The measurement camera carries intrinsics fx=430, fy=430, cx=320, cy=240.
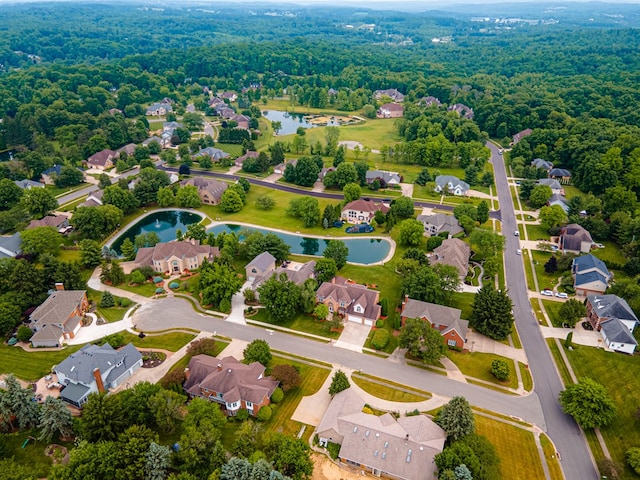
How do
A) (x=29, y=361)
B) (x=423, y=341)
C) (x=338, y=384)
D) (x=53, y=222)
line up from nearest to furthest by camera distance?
(x=338, y=384) < (x=423, y=341) < (x=29, y=361) < (x=53, y=222)

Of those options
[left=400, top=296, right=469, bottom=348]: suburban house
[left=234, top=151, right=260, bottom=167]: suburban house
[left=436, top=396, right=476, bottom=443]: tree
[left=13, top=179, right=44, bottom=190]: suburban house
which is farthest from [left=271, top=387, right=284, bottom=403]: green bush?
[left=13, top=179, right=44, bottom=190]: suburban house

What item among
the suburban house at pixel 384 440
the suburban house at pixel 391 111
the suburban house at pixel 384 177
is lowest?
the suburban house at pixel 391 111

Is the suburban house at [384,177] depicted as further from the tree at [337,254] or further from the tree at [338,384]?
the tree at [338,384]

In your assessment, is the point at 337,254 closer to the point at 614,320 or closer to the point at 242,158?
the point at 614,320

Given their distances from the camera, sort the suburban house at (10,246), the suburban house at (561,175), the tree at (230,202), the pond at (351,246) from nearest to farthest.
→ the suburban house at (10,246)
the pond at (351,246)
the tree at (230,202)
the suburban house at (561,175)

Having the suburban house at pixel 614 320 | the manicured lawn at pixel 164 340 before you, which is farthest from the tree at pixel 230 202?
the suburban house at pixel 614 320

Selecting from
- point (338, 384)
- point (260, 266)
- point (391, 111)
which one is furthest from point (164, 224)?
point (391, 111)

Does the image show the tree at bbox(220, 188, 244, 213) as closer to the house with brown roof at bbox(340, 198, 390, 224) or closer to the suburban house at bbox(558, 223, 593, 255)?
the house with brown roof at bbox(340, 198, 390, 224)
